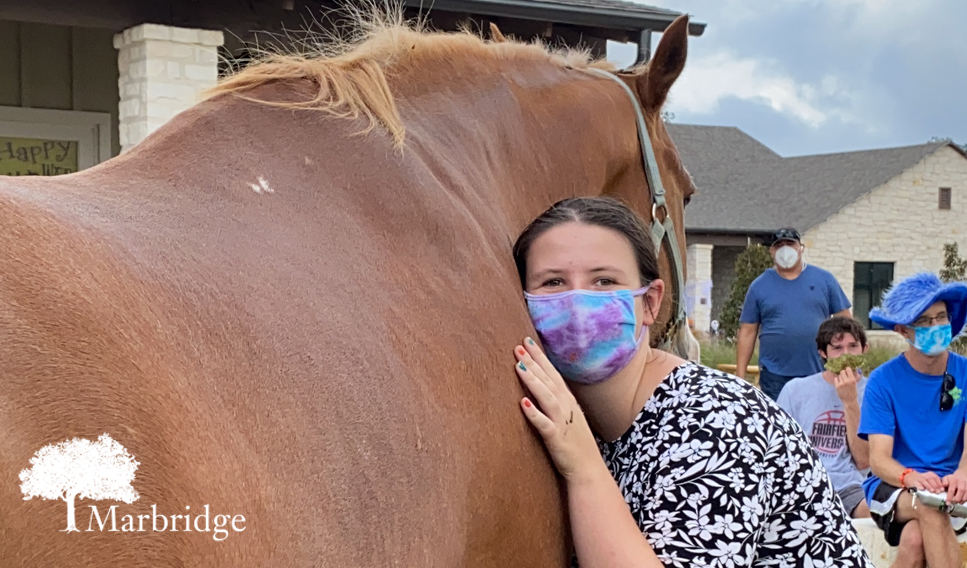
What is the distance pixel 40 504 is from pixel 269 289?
0.47 m

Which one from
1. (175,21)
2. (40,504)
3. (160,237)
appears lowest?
(40,504)

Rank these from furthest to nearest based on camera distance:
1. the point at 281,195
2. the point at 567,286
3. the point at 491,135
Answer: the point at 491,135 → the point at 567,286 → the point at 281,195

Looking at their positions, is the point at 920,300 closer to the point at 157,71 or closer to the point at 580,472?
the point at 580,472

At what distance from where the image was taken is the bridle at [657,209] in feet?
9.16

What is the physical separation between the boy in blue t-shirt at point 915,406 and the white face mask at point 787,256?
86.8 inches

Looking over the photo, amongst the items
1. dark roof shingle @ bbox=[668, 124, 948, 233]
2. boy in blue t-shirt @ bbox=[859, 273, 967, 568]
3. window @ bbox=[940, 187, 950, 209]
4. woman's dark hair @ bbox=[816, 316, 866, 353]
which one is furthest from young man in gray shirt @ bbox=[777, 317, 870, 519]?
window @ bbox=[940, 187, 950, 209]

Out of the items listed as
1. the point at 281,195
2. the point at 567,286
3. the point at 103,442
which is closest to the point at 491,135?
the point at 567,286

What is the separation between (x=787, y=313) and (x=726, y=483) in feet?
19.0

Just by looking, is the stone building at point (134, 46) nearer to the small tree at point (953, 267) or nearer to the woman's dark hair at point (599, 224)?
the woman's dark hair at point (599, 224)

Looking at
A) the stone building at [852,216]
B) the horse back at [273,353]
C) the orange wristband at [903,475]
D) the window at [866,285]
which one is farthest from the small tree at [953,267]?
the horse back at [273,353]

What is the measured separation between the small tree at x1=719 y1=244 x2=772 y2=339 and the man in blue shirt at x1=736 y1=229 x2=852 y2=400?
13398 mm

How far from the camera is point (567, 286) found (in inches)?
72.5

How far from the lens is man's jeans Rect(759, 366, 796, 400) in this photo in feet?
23.2

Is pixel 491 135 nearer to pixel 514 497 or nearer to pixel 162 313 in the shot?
pixel 514 497
